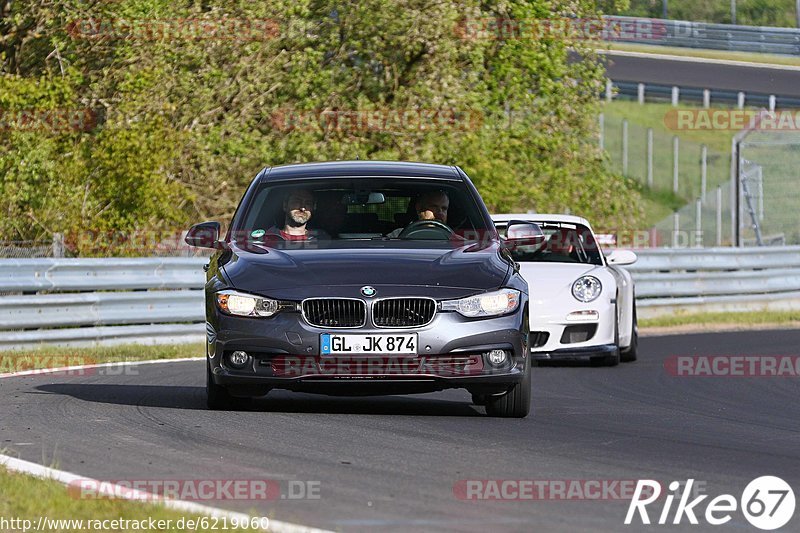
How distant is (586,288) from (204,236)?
5.28 metres

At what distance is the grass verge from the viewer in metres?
22.9

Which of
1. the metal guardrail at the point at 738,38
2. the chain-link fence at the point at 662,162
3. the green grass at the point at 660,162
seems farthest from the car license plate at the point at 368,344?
the metal guardrail at the point at 738,38

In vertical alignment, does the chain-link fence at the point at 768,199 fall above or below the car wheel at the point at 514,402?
below

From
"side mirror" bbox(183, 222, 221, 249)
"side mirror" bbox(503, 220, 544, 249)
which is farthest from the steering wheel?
"side mirror" bbox(183, 222, 221, 249)

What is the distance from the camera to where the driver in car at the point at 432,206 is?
10.1m

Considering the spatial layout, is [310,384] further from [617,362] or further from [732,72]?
[732,72]

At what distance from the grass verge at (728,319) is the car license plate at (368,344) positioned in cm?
1411

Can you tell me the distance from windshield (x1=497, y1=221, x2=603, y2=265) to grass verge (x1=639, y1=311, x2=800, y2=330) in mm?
7444

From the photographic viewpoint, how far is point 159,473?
698cm

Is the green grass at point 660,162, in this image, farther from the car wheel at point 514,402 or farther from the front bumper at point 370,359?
the front bumper at point 370,359

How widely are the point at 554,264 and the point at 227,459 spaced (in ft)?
25.7

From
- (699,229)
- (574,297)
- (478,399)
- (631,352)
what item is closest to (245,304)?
(478,399)

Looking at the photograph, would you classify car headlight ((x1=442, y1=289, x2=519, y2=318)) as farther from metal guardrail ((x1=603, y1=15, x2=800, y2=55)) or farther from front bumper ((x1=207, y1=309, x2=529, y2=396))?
metal guardrail ((x1=603, y1=15, x2=800, y2=55))

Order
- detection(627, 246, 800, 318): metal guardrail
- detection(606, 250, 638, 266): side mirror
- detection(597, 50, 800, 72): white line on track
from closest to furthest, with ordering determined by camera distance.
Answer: detection(606, 250, 638, 266): side mirror
detection(627, 246, 800, 318): metal guardrail
detection(597, 50, 800, 72): white line on track
